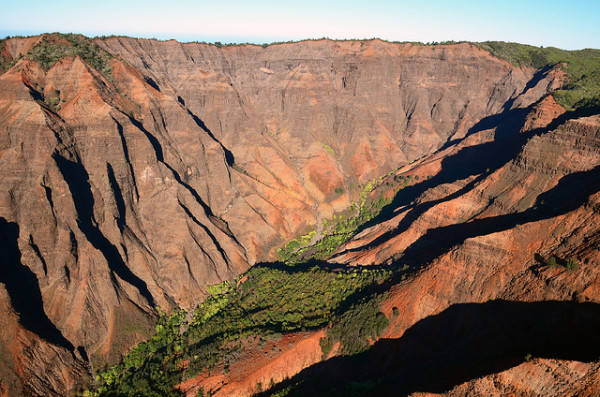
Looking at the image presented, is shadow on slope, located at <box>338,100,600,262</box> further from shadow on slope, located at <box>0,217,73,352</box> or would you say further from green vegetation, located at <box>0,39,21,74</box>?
green vegetation, located at <box>0,39,21,74</box>

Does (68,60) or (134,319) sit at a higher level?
(68,60)

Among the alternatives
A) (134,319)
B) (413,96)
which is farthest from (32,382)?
(413,96)

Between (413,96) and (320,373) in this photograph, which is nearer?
(320,373)

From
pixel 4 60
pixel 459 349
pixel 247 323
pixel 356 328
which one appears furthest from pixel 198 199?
pixel 459 349

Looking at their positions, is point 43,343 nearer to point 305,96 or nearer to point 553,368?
point 553,368

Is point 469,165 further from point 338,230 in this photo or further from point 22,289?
point 22,289

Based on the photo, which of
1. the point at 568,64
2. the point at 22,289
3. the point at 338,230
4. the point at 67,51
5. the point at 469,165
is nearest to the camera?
the point at 22,289

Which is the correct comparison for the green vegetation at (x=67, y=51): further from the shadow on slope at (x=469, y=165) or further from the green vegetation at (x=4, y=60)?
the shadow on slope at (x=469, y=165)

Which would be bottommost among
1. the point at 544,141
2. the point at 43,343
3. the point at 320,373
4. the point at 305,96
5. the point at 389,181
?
the point at 320,373

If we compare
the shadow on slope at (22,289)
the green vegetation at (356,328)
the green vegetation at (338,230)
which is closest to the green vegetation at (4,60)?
the shadow on slope at (22,289)
